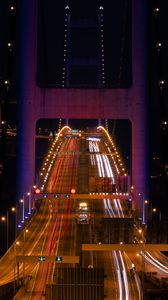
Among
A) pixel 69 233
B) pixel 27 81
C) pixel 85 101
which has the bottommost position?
pixel 69 233

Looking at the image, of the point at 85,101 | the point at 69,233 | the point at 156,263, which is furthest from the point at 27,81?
the point at 156,263

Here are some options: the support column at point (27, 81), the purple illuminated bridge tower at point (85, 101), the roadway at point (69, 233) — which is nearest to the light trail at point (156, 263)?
the roadway at point (69, 233)

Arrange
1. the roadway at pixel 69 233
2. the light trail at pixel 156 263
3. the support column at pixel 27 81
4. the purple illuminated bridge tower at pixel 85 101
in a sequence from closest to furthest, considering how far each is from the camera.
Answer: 1. the roadway at pixel 69 233
2. the light trail at pixel 156 263
3. the purple illuminated bridge tower at pixel 85 101
4. the support column at pixel 27 81

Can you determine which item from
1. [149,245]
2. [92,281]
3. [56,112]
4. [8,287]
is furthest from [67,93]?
[92,281]

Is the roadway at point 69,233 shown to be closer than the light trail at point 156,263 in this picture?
Yes

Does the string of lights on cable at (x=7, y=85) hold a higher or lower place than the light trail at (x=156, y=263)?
higher

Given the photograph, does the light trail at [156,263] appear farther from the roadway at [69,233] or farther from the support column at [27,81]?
the support column at [27,81]

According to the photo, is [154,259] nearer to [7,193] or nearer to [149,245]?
[149,245]

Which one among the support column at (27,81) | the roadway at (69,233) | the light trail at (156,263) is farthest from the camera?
the support column at (27,81)

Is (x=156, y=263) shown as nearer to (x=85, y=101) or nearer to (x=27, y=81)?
(x=85, y=101)
